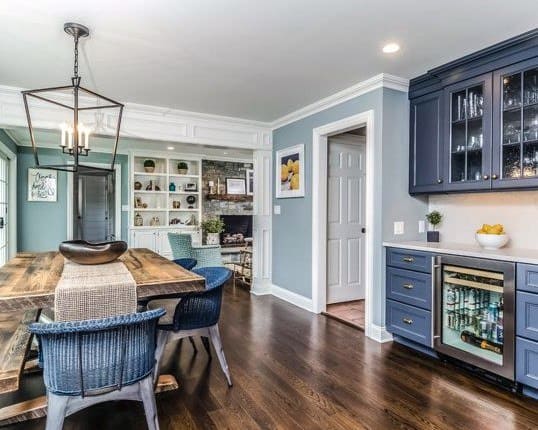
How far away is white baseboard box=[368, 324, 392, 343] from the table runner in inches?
93.1

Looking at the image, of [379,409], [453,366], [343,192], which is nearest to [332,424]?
[379,409]

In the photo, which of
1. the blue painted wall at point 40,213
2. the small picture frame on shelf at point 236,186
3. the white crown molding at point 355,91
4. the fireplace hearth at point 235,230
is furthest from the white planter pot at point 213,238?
the white crown molding at point 355,91

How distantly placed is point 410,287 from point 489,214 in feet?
3.06

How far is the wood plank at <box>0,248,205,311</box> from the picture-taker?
1.64 meters

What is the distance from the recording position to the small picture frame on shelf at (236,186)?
26.4ft

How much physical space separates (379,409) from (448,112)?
95.1 inches

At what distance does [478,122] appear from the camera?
9.51 feet

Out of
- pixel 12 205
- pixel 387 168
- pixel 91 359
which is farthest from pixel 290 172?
pixel 12 205

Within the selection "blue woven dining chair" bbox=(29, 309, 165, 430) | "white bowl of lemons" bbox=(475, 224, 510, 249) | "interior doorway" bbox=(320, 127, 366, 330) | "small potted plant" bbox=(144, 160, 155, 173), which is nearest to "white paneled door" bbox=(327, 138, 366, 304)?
"interior doorway" bbox=(320, 127, 366, 330)

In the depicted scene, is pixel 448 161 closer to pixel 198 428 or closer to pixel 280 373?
pixel 280 373

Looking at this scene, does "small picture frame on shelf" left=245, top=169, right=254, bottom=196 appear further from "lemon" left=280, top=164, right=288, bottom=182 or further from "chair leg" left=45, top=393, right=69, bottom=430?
"chair leg" left=45, top=393, right=69, bottom=430

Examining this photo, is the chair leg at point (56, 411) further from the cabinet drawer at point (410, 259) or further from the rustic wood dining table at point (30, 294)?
the cabinet drawer at point (410, 259)

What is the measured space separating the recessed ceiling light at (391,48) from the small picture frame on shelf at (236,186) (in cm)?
557

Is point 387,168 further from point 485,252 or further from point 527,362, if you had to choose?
point 527,362
